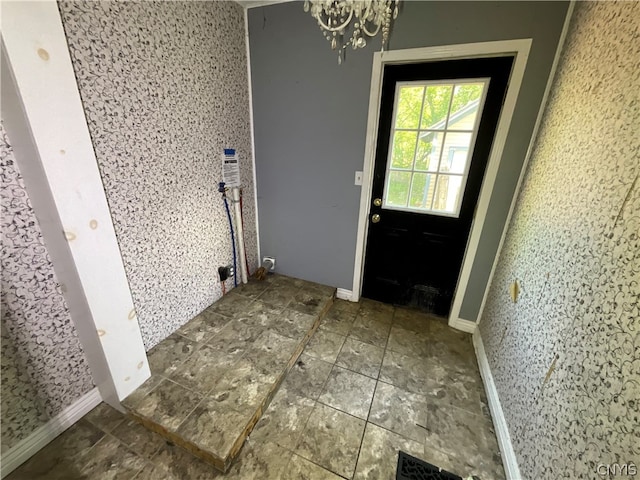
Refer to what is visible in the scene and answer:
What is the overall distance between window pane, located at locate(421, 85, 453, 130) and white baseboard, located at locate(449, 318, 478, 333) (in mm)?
1515

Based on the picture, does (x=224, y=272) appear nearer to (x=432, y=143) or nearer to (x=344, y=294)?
(x=344, y=294)

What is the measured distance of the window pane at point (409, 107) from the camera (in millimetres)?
1793

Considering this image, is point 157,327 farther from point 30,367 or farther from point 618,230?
point 618,230

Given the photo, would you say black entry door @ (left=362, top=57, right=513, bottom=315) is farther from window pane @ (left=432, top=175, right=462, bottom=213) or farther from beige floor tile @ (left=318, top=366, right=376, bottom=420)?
beige floor tile @ (left=318, top=366, right=376, bottom=420)

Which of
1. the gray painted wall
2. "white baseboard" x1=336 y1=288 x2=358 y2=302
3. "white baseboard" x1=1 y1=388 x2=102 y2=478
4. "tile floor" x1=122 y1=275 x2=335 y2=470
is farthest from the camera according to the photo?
"white baseboard" x1=336 y1=288 x2=358 y2=302

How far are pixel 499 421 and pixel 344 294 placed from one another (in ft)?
4.52

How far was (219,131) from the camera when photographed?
6.29ft

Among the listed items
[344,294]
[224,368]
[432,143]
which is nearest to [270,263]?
[344,294]

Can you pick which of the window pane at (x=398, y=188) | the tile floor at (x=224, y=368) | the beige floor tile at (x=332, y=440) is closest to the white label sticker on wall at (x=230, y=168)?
the tile floor at (x=224, y=368)

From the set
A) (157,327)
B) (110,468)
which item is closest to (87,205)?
(157,327)

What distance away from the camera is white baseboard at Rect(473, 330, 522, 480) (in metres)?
1.17

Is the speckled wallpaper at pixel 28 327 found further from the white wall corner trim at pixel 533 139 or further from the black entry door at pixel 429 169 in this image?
the white wall corner trim at pixel 533 139

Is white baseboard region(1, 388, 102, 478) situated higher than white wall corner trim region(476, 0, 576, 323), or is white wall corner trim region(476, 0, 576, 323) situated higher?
white wall corner trim region(476, 0, 576, 323)

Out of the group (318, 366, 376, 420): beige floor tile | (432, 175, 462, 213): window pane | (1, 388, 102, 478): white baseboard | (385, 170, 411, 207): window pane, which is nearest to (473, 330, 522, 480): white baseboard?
(318, 366, 376, 420): beige floor tile
